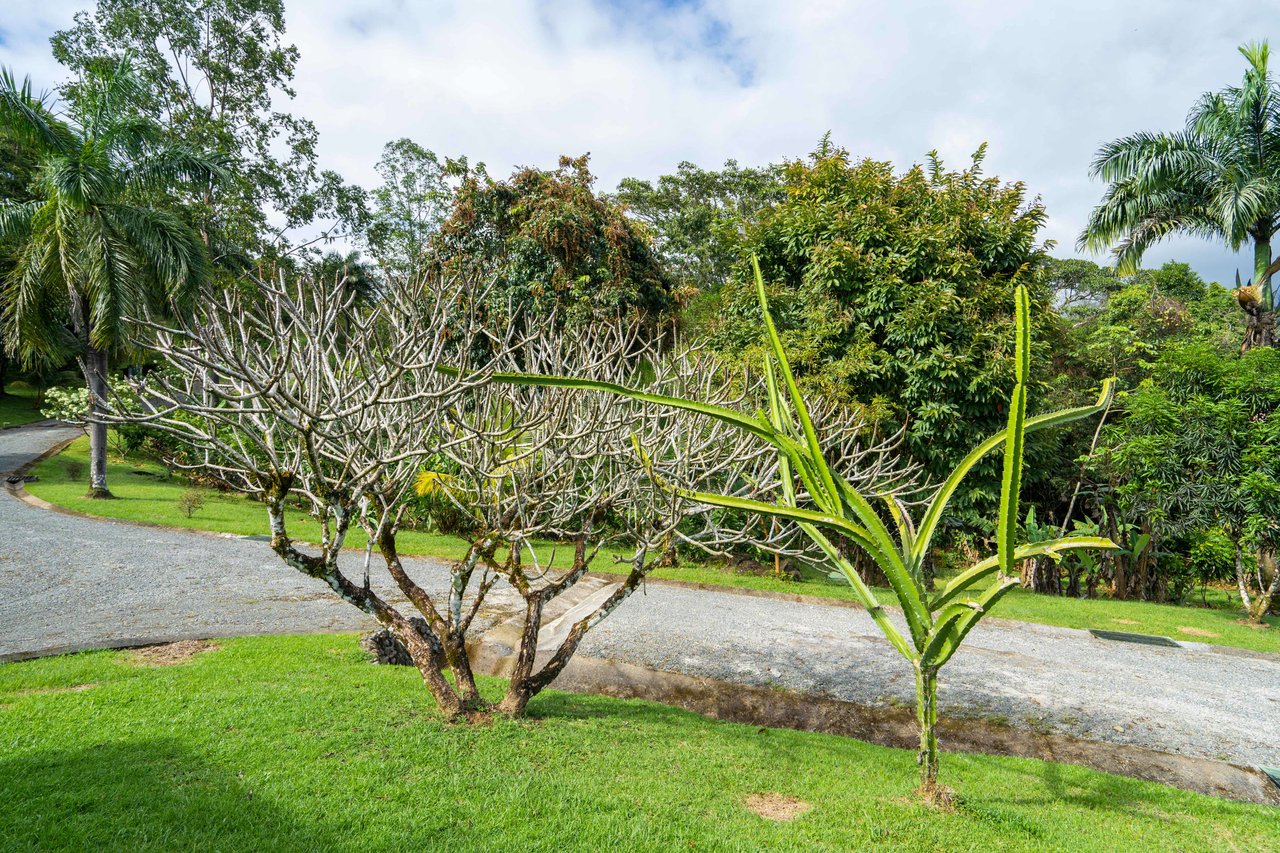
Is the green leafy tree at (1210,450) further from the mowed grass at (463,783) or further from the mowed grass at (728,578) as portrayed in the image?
the mowed grass at (463,783)

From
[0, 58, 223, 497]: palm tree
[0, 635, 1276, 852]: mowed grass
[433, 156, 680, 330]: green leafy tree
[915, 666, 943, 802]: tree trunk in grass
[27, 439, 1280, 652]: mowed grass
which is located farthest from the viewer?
[433, 156, 680, 330]: green leafy tree

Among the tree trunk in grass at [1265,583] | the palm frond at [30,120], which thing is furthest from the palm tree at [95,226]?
the tree trunk in grass at [1265,583]

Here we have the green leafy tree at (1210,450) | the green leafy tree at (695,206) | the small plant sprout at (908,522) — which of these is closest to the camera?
the small plant sprout at (908,522)

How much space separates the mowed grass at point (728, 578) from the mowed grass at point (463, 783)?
18.9 ft

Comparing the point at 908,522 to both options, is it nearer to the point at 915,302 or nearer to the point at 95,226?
the point at 915,302

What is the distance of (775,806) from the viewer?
3.46 meters

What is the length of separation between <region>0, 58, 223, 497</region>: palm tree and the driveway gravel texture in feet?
14.2

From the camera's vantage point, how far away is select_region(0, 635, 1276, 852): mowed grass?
289cm

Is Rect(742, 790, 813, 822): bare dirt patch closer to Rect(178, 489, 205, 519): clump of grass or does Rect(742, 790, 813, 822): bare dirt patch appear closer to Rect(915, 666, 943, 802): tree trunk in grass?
Rect(915, 666, 943, 802): tree trunk in grass

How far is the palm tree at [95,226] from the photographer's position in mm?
11688

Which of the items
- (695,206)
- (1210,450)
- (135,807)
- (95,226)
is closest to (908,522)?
(135,807)

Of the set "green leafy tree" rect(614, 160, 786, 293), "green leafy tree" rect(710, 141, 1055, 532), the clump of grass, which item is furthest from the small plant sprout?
"green leafy tree" rect(614, 160, 786, 293)

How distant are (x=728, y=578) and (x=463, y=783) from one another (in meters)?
7.90

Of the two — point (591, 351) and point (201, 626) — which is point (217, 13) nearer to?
point (201, 626)
